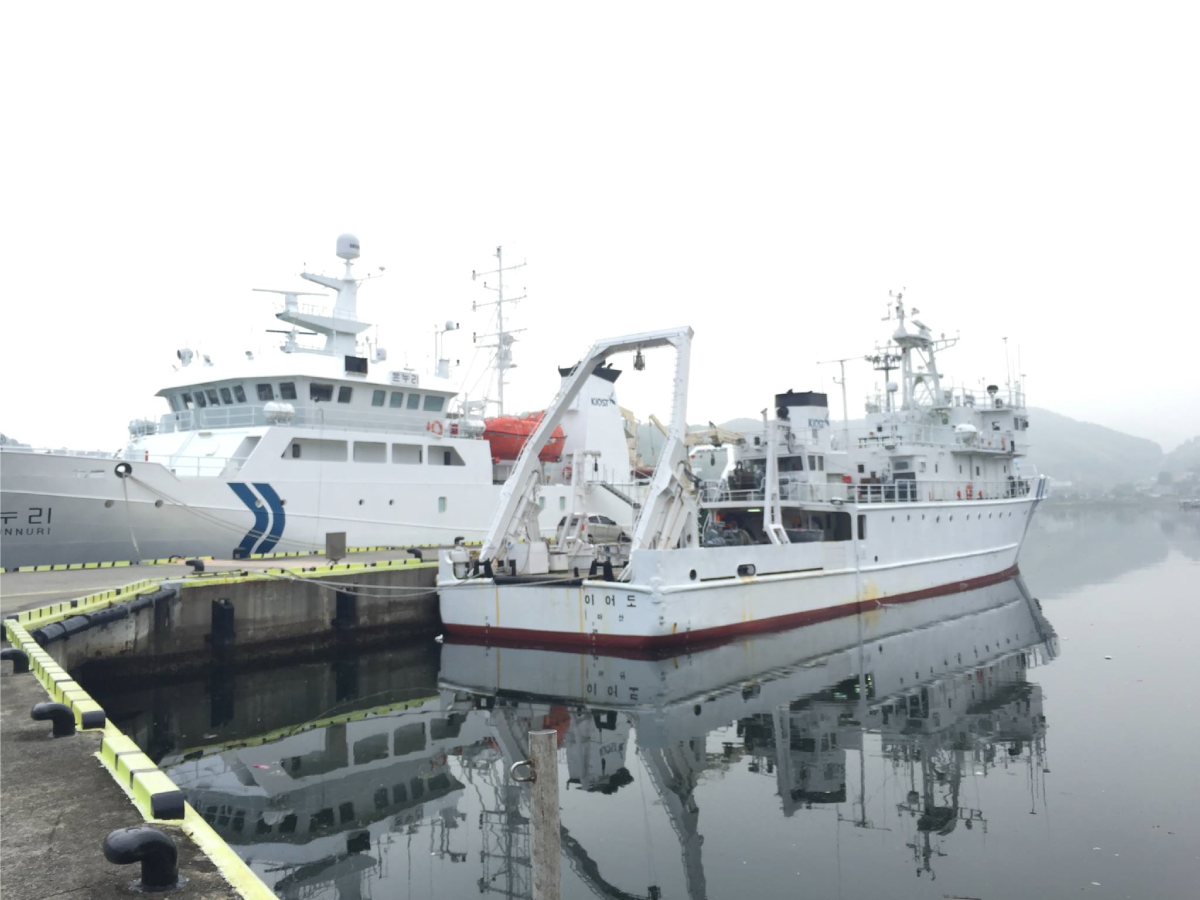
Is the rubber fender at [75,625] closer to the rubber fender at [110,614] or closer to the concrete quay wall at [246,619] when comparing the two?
the concrete quay wall at [246,619]

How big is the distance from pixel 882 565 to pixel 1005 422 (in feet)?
39.5

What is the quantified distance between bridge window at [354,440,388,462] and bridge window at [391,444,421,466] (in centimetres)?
25

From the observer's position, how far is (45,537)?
655 inches

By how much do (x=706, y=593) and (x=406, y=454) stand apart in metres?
10.2

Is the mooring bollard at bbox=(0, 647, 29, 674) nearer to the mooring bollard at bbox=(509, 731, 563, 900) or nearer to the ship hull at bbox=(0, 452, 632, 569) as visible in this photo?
the mooring bollard at bbox=(509, 731, 563, 900)

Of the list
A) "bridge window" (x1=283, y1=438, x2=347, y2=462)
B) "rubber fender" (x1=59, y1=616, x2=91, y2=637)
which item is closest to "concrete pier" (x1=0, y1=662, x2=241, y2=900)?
"rubber fender" (x1=59, y1=616, x2=91, y2=637)

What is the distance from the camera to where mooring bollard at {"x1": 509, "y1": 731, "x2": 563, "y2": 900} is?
4.39 metres

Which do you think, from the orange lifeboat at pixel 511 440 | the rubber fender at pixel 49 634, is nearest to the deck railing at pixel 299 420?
the orange lifeboat at pixel 511 440

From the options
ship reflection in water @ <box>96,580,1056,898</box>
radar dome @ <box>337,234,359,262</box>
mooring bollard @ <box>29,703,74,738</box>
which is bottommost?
ship reflection in water @ <box>96,580,1056,898</box>

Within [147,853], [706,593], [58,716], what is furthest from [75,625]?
[706,593]

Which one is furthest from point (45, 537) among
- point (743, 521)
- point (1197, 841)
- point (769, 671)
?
point (1197, 841)

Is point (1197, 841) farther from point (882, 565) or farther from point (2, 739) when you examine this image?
point (882, 565)

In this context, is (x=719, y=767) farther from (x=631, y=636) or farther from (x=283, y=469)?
(x=283, y=469)

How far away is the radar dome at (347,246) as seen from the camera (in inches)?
938
